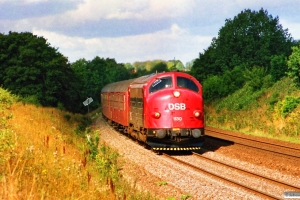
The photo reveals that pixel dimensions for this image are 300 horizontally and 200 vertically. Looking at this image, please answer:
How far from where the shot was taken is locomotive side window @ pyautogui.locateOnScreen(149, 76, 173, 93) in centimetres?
1878

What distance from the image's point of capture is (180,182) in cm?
1317

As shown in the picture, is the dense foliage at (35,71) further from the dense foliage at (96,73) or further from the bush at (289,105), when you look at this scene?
the dense foliage at (96,73)

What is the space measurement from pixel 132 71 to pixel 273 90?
98670mm

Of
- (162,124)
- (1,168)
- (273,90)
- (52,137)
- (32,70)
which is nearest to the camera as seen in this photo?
(1,168)

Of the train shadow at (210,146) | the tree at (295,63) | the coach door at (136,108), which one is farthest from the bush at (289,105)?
the coach door at (136,108)

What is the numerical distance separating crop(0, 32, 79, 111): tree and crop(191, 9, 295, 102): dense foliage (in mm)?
18039

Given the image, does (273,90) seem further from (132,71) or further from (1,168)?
(132,71)

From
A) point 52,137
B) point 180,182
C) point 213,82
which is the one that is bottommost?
point 180,182

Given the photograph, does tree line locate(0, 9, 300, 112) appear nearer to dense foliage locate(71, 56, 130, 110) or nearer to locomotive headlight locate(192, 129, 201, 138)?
locomotive headlight locate(192, 129, 201, 138)

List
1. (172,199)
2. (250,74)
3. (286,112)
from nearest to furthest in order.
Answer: (172,199), (286,112), (250,74)

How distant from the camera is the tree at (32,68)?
48812 mm

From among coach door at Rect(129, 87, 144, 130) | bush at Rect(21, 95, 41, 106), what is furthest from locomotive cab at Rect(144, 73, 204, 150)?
bush at Rect(21, 95, 41, 106)

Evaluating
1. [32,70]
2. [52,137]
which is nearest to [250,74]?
[32,70]

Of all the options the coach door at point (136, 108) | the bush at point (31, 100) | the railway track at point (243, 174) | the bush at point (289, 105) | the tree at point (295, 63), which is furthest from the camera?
the bush at point (31, 100)
